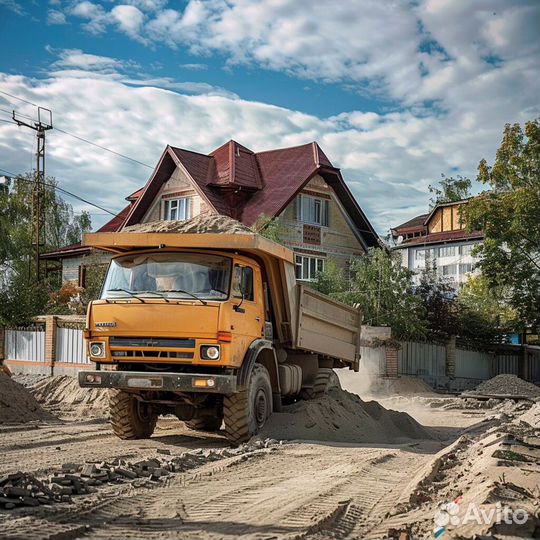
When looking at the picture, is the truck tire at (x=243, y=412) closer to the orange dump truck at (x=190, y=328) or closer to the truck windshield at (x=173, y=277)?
the orange dump truck at (x=190, y=328)

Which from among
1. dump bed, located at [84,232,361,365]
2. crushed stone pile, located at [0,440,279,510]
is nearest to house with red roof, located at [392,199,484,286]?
dump bed, located at [84,232,361,365]

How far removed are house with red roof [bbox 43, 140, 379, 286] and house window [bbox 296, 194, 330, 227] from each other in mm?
44

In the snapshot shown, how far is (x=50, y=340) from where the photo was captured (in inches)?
842

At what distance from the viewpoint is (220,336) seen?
10234 millimetres

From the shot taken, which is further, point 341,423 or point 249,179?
point 249,179

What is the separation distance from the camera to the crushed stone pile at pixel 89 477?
6.35m

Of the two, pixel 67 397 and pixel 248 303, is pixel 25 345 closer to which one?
pixel 67 397

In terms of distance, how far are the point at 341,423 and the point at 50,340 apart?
11.3 metres

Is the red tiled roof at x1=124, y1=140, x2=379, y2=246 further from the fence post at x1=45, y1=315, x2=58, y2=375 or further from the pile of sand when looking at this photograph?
the pile of sand

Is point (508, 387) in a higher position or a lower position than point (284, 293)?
lower

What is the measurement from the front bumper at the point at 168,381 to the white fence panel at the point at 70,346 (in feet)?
35.6

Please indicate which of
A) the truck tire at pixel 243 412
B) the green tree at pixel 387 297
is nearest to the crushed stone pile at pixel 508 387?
the green tree at pixel 387 297

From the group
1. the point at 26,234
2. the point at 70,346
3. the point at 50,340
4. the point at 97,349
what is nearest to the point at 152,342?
the point at 97,349

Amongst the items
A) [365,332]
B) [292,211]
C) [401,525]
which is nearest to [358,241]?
[292,211]
